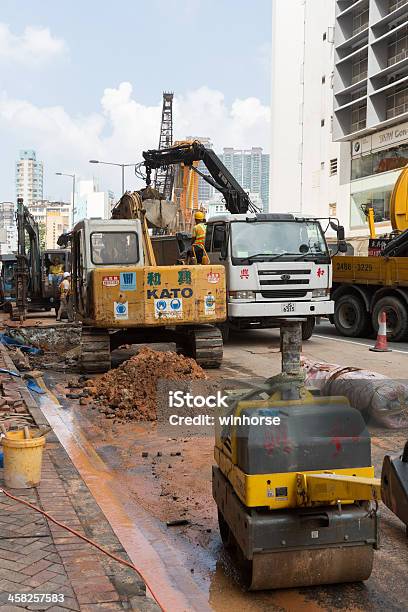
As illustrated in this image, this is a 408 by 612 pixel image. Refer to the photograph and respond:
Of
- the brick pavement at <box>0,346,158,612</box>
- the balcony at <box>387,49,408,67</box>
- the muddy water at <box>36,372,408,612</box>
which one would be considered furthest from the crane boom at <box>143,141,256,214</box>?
the balcony at <box>387,49,408,67</box>

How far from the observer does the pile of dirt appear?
28.2 ft

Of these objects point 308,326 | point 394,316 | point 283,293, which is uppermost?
point 283,293

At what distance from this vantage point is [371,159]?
44.9 m

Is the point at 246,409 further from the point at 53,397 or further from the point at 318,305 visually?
the point at 318,305

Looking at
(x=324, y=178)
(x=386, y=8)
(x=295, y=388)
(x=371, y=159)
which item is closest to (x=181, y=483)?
(x=295, y=388)

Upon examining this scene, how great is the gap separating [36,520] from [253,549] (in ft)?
5.40

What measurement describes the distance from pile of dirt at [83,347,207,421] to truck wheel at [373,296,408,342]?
6811 mm

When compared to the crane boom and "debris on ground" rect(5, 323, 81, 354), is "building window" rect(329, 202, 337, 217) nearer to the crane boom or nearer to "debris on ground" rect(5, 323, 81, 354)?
the crane boom

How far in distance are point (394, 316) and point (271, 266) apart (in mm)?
4210

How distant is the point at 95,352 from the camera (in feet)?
37.8

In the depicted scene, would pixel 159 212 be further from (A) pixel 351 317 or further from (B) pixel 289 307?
(A) pixel 351 317
